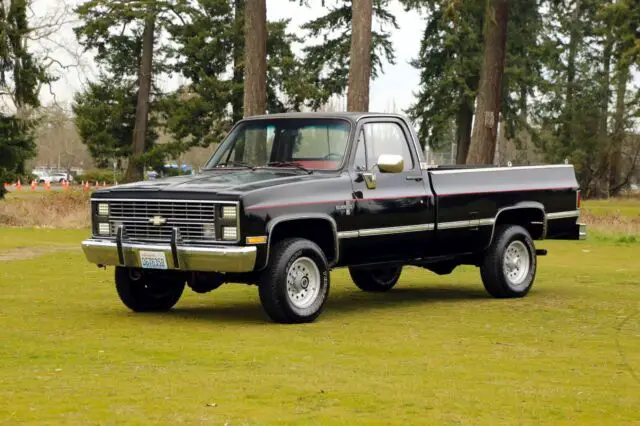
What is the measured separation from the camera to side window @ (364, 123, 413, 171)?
45.1 feet

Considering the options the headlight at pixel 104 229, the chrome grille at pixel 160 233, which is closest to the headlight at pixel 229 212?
the chrome grille at pixel 160 233

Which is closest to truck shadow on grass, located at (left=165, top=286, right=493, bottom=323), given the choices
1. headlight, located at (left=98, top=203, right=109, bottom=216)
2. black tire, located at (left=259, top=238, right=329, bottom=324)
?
black tire, located at (left=259, top=238, right=329, bottom=324)

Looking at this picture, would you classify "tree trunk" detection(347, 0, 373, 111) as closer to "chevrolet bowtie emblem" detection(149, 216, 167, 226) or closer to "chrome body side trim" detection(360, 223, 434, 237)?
"chrome body side trim" detection(360, 223, 434, 237)

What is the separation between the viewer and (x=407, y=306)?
47.6 ft

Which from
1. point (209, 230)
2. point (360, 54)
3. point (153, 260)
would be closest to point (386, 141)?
point (209, 230)

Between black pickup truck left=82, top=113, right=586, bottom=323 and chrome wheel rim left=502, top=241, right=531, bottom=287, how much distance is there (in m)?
0.02

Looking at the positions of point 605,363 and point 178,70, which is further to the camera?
point 178,70

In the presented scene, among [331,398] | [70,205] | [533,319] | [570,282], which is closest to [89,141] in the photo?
[70,205]

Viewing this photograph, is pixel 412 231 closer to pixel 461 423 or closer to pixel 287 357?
pixel 287 357

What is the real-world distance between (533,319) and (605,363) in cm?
303

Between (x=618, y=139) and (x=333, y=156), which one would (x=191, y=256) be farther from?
(x=618, y=139)

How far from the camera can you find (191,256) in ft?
39.3

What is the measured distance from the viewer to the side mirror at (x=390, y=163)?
13.3 metres

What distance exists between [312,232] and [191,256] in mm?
1550
